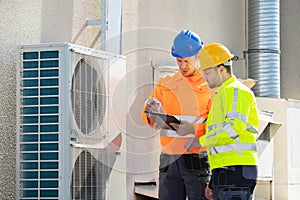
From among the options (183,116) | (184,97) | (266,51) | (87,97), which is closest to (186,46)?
(184,97)

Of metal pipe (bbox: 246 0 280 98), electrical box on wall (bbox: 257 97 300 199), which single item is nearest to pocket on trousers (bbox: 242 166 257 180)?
electrical box on wall (bbox: 257 97 300 199)

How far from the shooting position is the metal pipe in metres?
8.80

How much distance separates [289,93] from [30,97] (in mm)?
4992

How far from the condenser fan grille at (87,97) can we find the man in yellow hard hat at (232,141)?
0.98 meters

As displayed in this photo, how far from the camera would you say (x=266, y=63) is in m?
8.84

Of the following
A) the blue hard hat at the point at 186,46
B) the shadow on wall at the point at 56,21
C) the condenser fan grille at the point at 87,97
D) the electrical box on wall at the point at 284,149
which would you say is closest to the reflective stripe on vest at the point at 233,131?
the blue hard hat at the point at 186,46

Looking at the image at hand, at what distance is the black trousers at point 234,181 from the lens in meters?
5.00

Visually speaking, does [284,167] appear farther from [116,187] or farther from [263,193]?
[116,187]

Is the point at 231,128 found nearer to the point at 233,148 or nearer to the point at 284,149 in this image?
the point at 233,148

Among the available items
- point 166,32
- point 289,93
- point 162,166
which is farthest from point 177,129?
point 289,93

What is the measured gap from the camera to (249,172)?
5.03 m

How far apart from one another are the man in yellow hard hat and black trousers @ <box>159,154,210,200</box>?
376mm

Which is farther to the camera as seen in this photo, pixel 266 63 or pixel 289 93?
pixel 289 93

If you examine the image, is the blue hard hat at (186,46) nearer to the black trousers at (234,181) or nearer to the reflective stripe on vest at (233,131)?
the reflective stripe on vest at (233,131)
